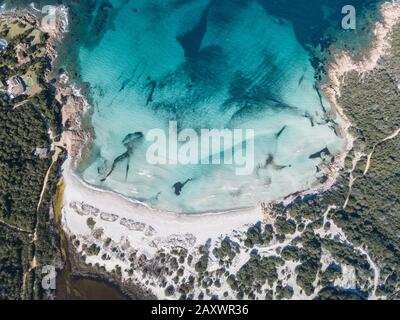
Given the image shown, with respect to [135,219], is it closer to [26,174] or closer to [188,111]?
[26,174]

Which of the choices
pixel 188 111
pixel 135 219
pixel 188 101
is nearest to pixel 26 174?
pixel 135 219

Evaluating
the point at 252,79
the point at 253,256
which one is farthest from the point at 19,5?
the point at 253,256

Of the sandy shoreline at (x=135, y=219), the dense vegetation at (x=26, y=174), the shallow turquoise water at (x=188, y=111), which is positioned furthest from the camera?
the shallow turquoise water at (x=188, y=111)

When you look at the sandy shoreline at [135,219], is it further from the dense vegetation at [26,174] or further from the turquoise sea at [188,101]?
the dense vegetation at [26,174]

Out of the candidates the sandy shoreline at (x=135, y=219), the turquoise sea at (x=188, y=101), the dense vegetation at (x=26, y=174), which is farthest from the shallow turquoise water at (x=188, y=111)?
the dense vegetation at (x=26, y=174)

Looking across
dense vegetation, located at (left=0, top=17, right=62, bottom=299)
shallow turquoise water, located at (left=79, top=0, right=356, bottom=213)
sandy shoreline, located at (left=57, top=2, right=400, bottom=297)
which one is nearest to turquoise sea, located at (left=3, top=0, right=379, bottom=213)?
shallow turquoise water, located at (left=79, top=0, right=356, bottom=213)

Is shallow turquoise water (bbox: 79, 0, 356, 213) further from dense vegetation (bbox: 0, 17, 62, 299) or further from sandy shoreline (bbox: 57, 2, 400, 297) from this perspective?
dense vegetation (bbox: 0, 17, 62, 299)
